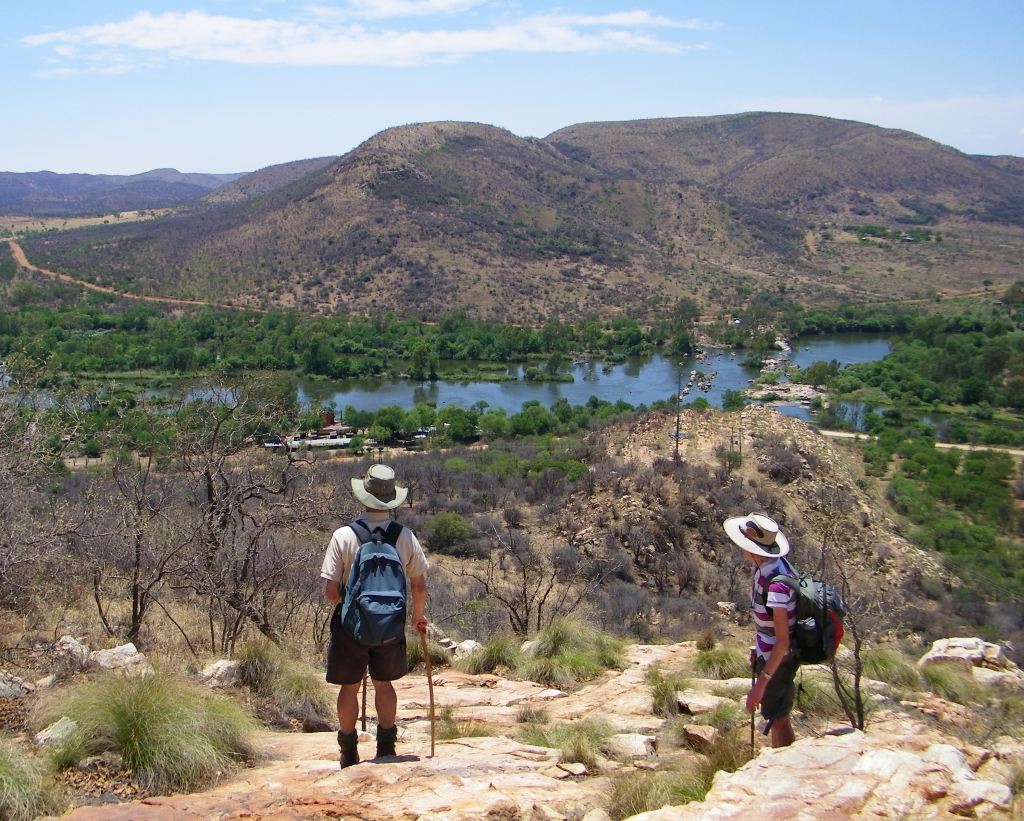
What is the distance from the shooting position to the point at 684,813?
3566 mm

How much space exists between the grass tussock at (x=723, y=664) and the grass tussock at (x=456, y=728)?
2818 millimetres

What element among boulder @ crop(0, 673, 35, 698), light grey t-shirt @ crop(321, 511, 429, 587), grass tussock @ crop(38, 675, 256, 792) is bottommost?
boulder @ crop(0, 673, 35, 698)

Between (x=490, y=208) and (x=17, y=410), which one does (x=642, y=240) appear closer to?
(x=490, y=208)

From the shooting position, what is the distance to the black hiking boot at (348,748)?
427 centimetres

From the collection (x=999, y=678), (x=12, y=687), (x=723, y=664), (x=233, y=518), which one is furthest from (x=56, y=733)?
(x=999, y=678)

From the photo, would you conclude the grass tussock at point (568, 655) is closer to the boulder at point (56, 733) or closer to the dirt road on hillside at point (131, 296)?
the boulder at point (56, 733)

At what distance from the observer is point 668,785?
13.1ft

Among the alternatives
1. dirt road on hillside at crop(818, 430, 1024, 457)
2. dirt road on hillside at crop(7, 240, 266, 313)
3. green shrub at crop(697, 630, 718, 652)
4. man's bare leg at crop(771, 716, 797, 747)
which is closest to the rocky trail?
man's bare leg at crop(771, 716, 797, 747)

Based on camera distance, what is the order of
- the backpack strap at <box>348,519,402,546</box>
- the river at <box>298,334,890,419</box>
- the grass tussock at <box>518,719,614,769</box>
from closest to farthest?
the backpack strap at <box>348,519,402,546</box>, the grass tussock at <box>518,719,614,769</box>, the river at <box>298,334,890,419</box>

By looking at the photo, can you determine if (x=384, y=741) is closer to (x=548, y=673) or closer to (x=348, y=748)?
(x=348, y=748)

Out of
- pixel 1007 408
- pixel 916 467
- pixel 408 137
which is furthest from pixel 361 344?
pixel 408 137

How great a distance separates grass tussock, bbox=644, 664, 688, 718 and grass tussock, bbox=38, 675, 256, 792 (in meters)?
3.18

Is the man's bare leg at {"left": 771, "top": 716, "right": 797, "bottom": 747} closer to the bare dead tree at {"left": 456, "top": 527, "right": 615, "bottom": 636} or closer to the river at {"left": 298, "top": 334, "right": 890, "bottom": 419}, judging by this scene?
the bare dead tree at {"left": 456, "top": 527, "right": 615, "bottom": 636}

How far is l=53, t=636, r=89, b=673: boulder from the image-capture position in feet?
18.6
